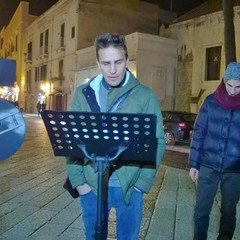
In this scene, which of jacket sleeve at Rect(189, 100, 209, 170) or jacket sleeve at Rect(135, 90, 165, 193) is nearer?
jacket sleeve at Rect(135, 90, 165, 193)

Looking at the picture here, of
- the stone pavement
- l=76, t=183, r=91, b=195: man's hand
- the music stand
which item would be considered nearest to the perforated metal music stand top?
the music stand

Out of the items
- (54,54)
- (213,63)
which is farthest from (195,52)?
(54,54)

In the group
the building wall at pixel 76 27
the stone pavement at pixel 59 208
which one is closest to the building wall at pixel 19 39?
the building wall at pixel 76 27

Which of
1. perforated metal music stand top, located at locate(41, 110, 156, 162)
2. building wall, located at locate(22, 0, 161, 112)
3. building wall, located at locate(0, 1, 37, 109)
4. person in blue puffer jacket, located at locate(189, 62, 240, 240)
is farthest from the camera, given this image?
building wall, located at locate(0, 1, 37, 109)

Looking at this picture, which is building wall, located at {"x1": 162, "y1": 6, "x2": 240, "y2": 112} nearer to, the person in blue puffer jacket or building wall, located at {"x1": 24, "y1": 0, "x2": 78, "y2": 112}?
building wall, located at {"x1": 24, "y1": 0, "x2": 78, "y2": 112}

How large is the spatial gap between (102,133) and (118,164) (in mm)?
363

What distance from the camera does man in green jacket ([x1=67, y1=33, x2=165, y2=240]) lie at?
95.8 inches

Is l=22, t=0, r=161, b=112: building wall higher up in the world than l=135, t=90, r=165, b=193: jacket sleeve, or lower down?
higher up

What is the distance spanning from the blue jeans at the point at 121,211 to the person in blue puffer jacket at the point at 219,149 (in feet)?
3.22

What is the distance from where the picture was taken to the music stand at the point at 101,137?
2.10 metres

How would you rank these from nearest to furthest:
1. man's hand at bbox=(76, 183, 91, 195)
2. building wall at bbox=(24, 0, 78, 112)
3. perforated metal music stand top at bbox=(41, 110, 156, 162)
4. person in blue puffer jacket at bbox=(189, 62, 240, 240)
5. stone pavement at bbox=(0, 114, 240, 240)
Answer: perforated metal music stand top at bbox=(41, 110, 156, 162)
man's hand at bbox=(76, 183, 91, 195)
person in blue puffer jacket at bbox=(189, 62, 240, 240)
stone pavement at bbox=(0, 114, 240, 240)
building wall at bbox=(24, 0, 78, 112)

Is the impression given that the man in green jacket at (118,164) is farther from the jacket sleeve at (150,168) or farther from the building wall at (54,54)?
the building wall at (54,54)

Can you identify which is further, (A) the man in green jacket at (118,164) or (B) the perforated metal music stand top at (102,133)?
(A) the man in green jacket at (118,164)

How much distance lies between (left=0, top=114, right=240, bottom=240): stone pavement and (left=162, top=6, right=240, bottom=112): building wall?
14724 millimetres
